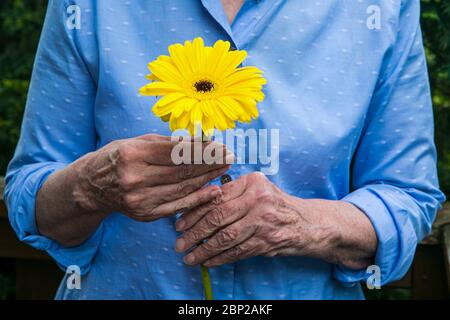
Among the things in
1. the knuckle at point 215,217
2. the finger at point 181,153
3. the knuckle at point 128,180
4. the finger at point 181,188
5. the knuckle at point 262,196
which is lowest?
the knuckle at point 215,217

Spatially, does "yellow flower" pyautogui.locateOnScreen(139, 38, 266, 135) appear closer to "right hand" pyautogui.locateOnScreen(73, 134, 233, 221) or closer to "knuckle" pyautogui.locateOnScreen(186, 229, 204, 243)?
"right hand" pyautogui.locateOnScreen(73, 134, 233, 221)

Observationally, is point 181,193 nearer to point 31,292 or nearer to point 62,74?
point 62,74

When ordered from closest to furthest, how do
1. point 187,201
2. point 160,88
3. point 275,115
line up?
point 160,88 → point 187,201 → point 275,115

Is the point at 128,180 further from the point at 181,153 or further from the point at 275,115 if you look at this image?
the point at 275,115

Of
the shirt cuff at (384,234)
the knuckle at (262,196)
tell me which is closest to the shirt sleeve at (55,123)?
the knuckle at (262,196)

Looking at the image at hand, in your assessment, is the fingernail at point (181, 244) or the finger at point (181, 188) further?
the fingernail at point (181, 244)

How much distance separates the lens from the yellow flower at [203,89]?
3.85ft

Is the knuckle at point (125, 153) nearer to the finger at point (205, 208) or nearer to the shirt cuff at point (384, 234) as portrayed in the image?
the finger at point (205, 208)

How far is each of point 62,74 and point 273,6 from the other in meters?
0.53

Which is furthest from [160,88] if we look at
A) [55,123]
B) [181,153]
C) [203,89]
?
[55,123]

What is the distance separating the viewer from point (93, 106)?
1722 millimetres

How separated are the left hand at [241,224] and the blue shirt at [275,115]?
12 centimetres

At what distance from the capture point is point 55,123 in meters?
1.73

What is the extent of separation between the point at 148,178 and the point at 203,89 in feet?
0.88
